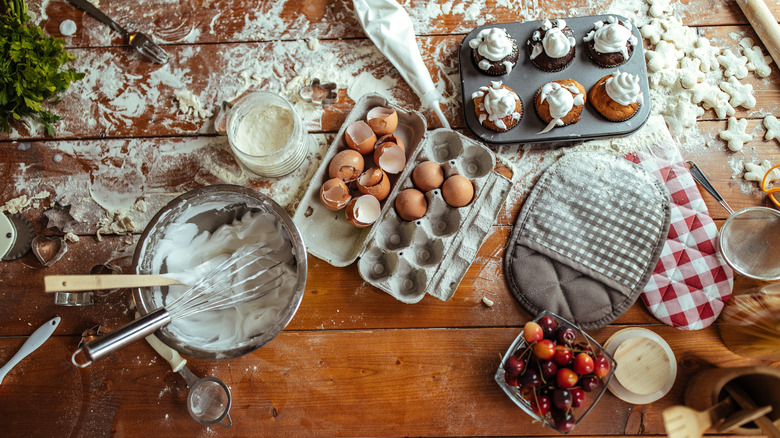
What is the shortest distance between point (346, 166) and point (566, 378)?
0.67 m

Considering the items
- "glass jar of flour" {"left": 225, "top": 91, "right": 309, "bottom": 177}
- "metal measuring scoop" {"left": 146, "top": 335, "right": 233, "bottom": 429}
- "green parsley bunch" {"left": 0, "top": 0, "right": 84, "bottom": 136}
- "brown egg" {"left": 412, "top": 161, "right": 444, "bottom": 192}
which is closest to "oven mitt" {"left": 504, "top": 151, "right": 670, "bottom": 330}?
"brown egg" {"left": 412, "top": 161, "right": 444, "bottom": 192}

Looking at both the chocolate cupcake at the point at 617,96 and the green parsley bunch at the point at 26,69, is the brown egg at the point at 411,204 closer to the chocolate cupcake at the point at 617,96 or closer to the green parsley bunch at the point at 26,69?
the chocolate cupcake at the point at 617,96

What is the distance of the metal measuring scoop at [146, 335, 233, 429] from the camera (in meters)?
1.08

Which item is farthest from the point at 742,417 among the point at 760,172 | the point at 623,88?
the point at 623,88

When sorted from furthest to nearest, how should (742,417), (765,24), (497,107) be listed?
(765,24) → (497,107) → (742,417)

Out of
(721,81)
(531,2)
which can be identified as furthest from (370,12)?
(721,81)

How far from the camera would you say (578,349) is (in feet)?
3.47

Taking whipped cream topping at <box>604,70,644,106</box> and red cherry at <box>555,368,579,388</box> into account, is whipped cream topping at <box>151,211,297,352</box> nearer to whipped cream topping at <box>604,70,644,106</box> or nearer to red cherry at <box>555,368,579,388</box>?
red cherry at <box>555,368,579,388</box>

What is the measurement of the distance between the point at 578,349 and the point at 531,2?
35.5 inches

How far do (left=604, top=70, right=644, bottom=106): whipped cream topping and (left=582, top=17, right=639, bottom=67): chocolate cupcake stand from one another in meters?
0.07

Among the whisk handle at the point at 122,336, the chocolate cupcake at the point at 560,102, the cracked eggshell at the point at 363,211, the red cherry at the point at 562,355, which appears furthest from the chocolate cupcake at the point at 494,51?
the whisk handle at the point at 122,336

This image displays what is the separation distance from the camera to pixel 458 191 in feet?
3.52

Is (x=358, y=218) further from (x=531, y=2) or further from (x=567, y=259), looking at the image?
(x=531, y=2)

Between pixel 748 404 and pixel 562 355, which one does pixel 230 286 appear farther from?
pixel 748 404
